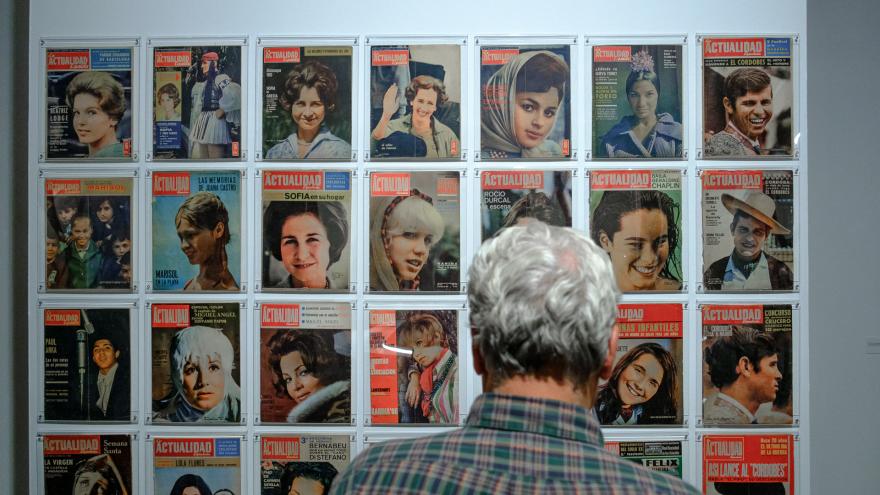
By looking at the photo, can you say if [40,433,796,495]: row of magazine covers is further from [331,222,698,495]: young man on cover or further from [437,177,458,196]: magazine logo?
[331,222,698,495]: young man on cover

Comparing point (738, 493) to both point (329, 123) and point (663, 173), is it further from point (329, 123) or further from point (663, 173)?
point (329, 123)

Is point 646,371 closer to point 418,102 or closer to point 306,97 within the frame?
point 418,102

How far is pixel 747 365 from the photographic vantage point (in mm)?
3086

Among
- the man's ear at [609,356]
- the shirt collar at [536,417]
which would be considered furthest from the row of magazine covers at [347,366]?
the shirt collar at [536,417]

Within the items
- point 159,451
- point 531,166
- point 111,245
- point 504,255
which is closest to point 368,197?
point 531,166

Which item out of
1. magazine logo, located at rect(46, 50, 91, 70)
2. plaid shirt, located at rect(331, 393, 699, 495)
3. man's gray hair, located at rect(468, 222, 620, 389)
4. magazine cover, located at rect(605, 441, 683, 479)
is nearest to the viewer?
plaid shirt, located at rect(331, 393, 699, 495)

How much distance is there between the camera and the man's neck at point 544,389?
136 cm

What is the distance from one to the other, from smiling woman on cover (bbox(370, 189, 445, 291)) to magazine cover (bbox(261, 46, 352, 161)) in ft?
1.11

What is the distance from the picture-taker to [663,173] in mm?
3104

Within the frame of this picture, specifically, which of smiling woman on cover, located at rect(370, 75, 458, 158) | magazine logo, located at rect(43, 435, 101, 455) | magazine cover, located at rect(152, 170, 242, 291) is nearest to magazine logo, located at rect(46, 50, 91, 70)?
magazine cover, located at rect(152, 170, 242, 291)

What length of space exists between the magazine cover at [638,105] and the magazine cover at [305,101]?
1.02 m

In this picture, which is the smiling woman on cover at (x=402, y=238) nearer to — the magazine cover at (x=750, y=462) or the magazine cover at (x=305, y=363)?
the magazine cover at (x=305, y=363)

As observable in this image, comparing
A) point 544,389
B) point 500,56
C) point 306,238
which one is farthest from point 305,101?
point 544,389

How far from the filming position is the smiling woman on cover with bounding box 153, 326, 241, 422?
3.12 meters
